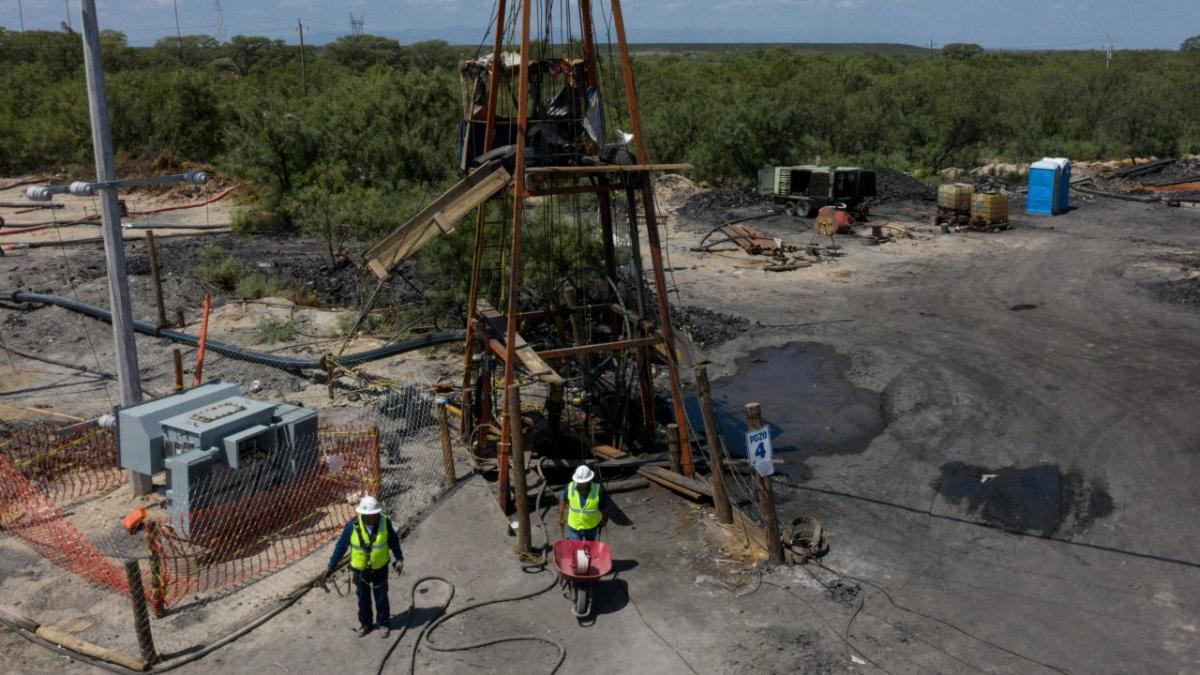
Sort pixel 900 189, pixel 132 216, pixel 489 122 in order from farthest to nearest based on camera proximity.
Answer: pixel 900 189
pixel 132 216
pixel 489 122

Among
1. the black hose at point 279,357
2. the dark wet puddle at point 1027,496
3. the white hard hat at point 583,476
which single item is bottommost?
the dark wet puddle at point 1027,496

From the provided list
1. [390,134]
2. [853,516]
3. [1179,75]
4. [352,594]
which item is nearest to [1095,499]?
[853,516]

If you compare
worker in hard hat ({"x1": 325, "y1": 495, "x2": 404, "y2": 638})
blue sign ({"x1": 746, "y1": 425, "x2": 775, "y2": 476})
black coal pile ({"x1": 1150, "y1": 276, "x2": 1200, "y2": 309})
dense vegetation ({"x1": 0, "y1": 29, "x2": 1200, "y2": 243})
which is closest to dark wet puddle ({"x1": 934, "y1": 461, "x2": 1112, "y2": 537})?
blue sign ({"x1": 746, "y1": 425, "x2": 775, "y2": 476})

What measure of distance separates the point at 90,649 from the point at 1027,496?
1207 centimetres

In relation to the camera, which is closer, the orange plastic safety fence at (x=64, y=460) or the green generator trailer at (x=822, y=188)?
the orange plastic safety fence at (x=64, y=460)

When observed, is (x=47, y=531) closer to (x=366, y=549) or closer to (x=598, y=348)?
(x=366, y=549)

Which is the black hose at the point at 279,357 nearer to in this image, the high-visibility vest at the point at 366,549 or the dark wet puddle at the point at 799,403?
the dark wet puddle at the point at 799,403

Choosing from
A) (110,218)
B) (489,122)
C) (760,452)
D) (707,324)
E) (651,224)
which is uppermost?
(489,122)

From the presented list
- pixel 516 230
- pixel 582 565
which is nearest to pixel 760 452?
pixel 582 565

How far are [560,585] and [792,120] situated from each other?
40.7 meters

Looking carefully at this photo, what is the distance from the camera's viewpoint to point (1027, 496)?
1448 centimetres

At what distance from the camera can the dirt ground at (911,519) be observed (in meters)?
10.3

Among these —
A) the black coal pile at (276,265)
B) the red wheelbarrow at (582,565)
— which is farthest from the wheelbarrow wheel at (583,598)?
the black coal pile at (276,265)

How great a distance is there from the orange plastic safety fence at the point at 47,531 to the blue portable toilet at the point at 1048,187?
3864 cm
